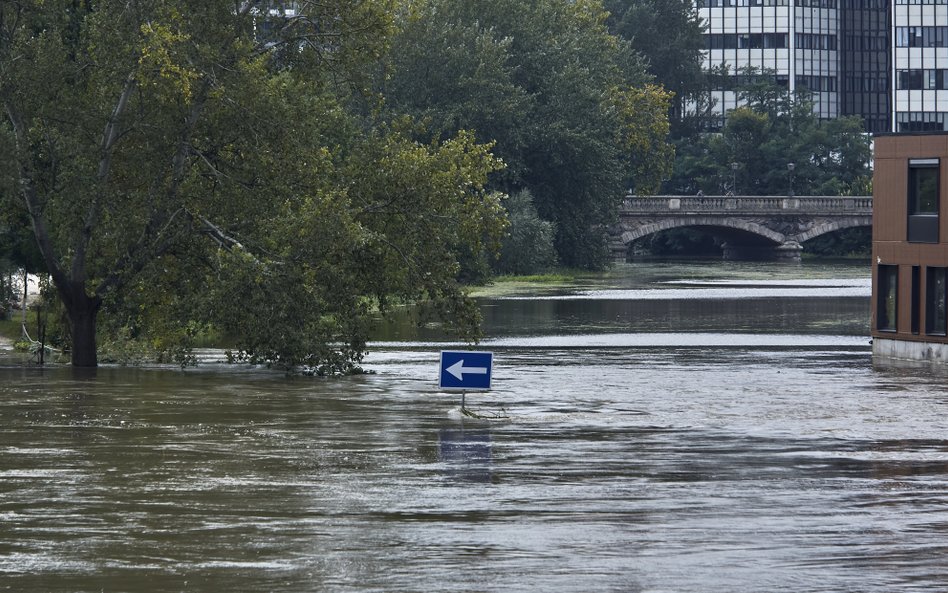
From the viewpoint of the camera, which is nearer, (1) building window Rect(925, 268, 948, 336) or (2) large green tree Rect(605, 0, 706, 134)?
(1) building window Rect(925, 268, 948, 336)

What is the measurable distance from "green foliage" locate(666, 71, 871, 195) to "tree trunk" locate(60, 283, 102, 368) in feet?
353

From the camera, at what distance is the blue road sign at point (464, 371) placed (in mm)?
25797

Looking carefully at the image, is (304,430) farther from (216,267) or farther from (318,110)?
(318,110)

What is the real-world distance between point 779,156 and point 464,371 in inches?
4763

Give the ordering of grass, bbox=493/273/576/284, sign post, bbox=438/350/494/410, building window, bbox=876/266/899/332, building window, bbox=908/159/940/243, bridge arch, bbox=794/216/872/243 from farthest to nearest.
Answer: bridge arch, bbox=794/216/872/243
grass, bbox=493/273/576/284
building window, bbox=876/266/899/332
building window, bbox=908/159/940/243
sign post, bbox=438/350/494/410

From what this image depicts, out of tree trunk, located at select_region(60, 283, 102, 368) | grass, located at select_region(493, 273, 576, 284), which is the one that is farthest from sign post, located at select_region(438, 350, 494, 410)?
grass, located at select_region(493, 273, 576, 284)

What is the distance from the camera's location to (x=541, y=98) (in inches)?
3738

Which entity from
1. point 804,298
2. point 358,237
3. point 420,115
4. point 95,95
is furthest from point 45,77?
point 420,115

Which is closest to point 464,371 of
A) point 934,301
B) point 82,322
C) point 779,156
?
point 82,322

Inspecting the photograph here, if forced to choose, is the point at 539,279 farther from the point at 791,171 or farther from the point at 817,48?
the point at 817,48

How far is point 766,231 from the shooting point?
12781 centimetres

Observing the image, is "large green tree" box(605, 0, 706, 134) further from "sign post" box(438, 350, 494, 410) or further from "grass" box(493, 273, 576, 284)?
"sign post" box(438, 350, 494, 410)

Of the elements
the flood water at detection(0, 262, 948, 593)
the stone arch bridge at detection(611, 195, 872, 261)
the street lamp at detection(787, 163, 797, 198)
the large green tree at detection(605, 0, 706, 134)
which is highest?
the large green tree at detection(605, 0, 706, 134)

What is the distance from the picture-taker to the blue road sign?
2580 cm
